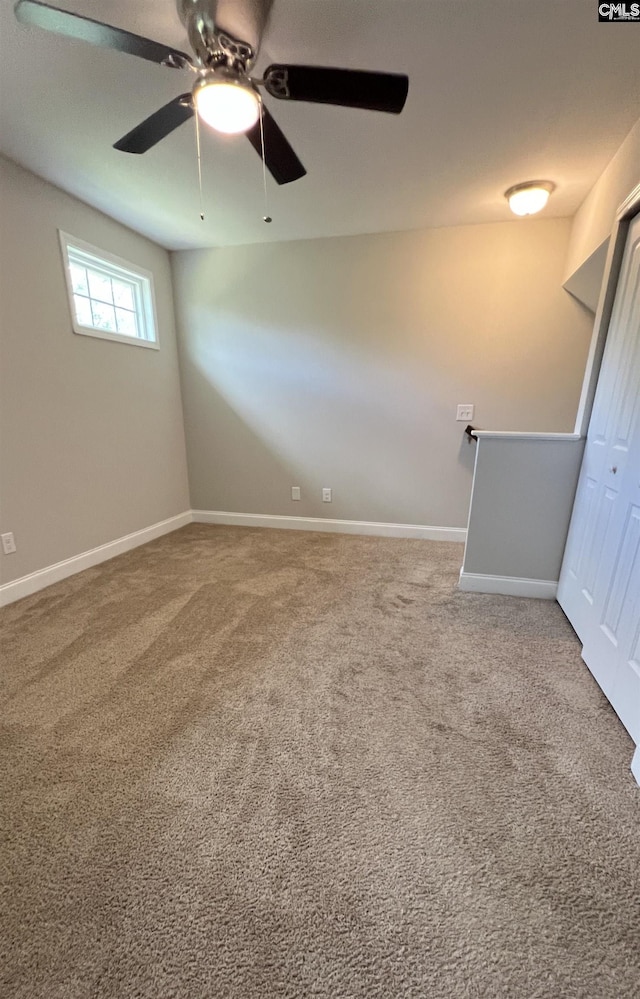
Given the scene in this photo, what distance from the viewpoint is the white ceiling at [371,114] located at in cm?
136

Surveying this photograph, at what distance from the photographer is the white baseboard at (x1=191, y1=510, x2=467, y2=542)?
133 inches

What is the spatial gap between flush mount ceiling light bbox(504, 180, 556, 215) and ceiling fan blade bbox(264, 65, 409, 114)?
60.0 inches

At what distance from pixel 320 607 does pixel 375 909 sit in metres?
1.41

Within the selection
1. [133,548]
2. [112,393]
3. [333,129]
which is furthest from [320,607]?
[333,129]

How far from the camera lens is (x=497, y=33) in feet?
4.55

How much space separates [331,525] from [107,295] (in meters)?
2.64

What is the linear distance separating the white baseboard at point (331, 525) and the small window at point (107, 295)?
5.54 feet

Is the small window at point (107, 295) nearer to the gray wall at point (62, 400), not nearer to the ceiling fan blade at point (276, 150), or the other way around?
the gray wall at point (62, 400)

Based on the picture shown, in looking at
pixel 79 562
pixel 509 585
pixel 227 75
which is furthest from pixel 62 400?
pixel 509 585

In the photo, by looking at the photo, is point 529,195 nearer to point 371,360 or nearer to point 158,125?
point 371,360

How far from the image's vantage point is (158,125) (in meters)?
1.46

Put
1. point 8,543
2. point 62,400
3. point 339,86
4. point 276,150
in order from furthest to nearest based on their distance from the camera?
point 62,400
point 8,543
point 276,150
point 339,86

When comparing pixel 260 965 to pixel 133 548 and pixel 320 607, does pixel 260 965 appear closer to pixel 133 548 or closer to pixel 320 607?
pixel 320 607

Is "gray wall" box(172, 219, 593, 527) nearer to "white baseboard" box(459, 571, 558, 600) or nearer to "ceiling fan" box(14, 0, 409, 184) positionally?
"white baseboard" box(459, 571, 558, 600)
